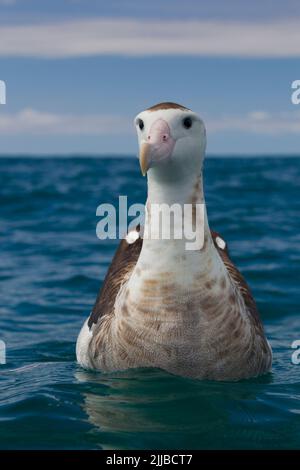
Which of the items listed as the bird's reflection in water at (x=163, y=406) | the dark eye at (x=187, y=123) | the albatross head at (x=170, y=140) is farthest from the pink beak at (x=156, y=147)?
the bird's reflection in water at (x=163, y=406)

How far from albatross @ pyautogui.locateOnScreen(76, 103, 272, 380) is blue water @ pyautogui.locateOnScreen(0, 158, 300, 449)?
21cm

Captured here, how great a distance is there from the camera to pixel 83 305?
13.9 metres

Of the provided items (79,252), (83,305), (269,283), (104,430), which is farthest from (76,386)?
(79,252)

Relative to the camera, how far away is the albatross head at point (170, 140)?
21.7 ft

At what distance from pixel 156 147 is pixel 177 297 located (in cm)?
128

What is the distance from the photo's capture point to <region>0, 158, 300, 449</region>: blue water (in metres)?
6.72

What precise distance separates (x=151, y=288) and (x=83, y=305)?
22.5 feet

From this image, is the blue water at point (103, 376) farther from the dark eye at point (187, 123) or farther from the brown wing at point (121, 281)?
the dark eye at point (187, 123)

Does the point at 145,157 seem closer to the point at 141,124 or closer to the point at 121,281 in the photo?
the point at 141,124

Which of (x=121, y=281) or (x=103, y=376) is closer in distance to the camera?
(x=103, y=376)

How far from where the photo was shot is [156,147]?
659 centimetres

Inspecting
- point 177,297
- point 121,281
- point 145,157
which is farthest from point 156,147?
point 121,281

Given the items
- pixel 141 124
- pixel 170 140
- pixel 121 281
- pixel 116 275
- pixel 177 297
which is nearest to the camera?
pixel 170 140
